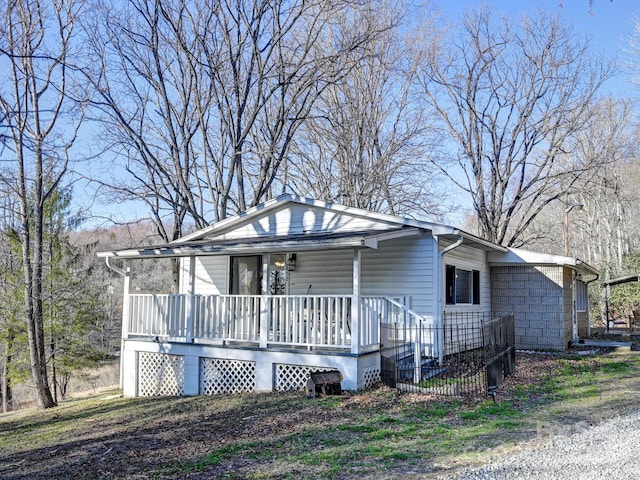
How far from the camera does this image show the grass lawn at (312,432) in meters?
5.22

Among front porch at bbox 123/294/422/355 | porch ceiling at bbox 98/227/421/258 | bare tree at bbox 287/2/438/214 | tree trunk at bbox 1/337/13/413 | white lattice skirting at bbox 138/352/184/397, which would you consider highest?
bare tree at bbox 287/2/438/214

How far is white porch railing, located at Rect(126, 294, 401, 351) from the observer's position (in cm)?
940

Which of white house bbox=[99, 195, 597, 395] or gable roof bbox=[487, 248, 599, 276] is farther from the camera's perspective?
gable roof bbox=[487, 248, 599, 276]

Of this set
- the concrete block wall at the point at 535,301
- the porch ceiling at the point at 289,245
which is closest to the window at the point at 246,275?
the porch ceiling at the point at 289,245

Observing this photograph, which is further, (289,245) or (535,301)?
(535,301)

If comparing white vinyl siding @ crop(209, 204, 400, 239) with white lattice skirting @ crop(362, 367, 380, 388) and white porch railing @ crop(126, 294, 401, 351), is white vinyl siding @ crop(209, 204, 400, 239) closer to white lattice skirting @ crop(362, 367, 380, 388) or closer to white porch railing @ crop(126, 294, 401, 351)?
white porch railing @ crop(126, 294, 401, 351)

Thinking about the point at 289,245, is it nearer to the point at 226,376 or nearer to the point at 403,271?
the point at 403,271

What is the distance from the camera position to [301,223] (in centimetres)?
1233

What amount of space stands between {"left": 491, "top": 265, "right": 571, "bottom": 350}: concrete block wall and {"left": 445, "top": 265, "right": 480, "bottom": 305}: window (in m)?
1.48

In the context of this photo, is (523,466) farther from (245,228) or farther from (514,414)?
(245,228)

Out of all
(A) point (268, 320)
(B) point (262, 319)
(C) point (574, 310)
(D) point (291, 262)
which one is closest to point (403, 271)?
(D) point (291, 262)

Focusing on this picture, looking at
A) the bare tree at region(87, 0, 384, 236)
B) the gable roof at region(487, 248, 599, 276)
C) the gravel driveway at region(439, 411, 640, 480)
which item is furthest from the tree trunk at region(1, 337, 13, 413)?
the gravel driveway at region(439, 411, 640, 480)

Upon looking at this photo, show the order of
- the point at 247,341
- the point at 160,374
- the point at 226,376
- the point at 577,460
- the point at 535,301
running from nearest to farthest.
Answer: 1. the point at 577,460
2. the point at 247,341
3. the point at 226,376
4. the point at 160,374
5. the point at 535,301

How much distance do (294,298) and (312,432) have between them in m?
3.64
